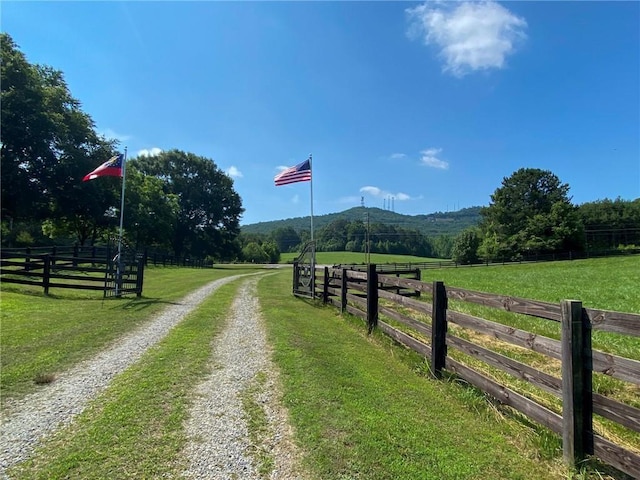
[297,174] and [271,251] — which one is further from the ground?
[297,174]

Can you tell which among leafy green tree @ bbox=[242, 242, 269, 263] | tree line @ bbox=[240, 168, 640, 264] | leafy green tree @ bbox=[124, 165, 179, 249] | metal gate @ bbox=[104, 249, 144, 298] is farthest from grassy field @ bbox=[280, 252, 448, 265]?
metal gate @ bbox=[104, 249, 144, 298]

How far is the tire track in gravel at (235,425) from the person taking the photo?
9.85 ft

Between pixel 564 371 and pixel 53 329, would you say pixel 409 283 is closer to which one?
pixel 564 371

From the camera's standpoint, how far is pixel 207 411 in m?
4.07

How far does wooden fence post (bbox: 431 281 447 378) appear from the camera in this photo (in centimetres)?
549

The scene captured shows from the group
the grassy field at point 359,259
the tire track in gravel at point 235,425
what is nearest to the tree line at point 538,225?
the grassy field at point 359,259

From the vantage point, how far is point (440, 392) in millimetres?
4879

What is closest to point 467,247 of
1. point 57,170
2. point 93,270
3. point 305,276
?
point 305,276

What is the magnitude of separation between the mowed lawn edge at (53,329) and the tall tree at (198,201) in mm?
45359

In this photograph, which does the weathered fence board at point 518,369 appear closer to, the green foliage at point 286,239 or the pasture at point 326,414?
the pasture at point 326,414

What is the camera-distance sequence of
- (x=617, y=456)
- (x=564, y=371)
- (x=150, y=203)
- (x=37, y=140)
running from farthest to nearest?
1. (x=150, y=203)
2. (x=37, y=140)
3. (x=564, y=371)
4. (x=617, y=456)

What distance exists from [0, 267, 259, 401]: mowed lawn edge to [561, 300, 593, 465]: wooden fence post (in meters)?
5.93

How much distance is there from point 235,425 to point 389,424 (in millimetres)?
1575

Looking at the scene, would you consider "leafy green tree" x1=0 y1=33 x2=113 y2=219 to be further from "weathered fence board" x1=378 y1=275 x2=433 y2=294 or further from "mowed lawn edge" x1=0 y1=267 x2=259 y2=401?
"weathered fence board" x1=378 y1=275 x2=433 y2=294
